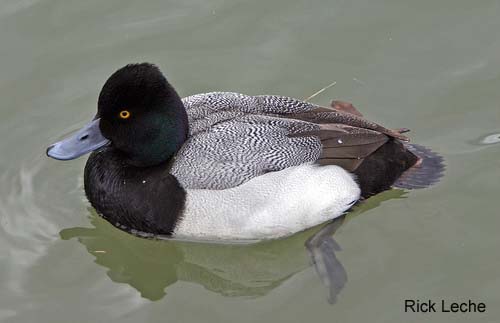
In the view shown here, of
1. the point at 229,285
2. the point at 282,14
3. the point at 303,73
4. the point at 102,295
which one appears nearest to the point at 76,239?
the point at 102,295

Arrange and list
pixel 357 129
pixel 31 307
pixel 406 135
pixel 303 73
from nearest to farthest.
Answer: pixel 31 307
pixel 357 129
pixel 406 135
pixel 303 73

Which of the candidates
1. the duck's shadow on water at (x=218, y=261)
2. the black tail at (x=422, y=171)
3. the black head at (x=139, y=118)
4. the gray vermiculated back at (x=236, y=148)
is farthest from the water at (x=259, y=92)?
the black head at (x=139, y=118)

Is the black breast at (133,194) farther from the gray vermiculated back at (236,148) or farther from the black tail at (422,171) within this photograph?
the black tail at (422,171)

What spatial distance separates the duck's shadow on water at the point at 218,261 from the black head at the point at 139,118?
702 millimetres

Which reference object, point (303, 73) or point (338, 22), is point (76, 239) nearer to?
point (303, 73)

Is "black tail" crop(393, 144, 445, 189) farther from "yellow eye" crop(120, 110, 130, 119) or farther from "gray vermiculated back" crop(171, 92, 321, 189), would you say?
"yellow eye" crop(120, 110, 130, 119)

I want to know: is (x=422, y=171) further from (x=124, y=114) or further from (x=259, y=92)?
(x=124, y=114)

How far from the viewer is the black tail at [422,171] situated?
699 cm

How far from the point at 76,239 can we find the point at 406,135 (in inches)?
114

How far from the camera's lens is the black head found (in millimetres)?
6344

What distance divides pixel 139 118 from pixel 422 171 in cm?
227

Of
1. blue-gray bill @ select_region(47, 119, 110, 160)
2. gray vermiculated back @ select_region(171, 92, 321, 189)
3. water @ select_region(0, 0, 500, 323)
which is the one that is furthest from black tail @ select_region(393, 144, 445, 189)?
blue-gray bill @ select_region(47, 119, 110, 160)

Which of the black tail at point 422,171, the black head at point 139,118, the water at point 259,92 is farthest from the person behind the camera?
the black tail at point 422,171

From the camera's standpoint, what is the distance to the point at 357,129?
685 cm
